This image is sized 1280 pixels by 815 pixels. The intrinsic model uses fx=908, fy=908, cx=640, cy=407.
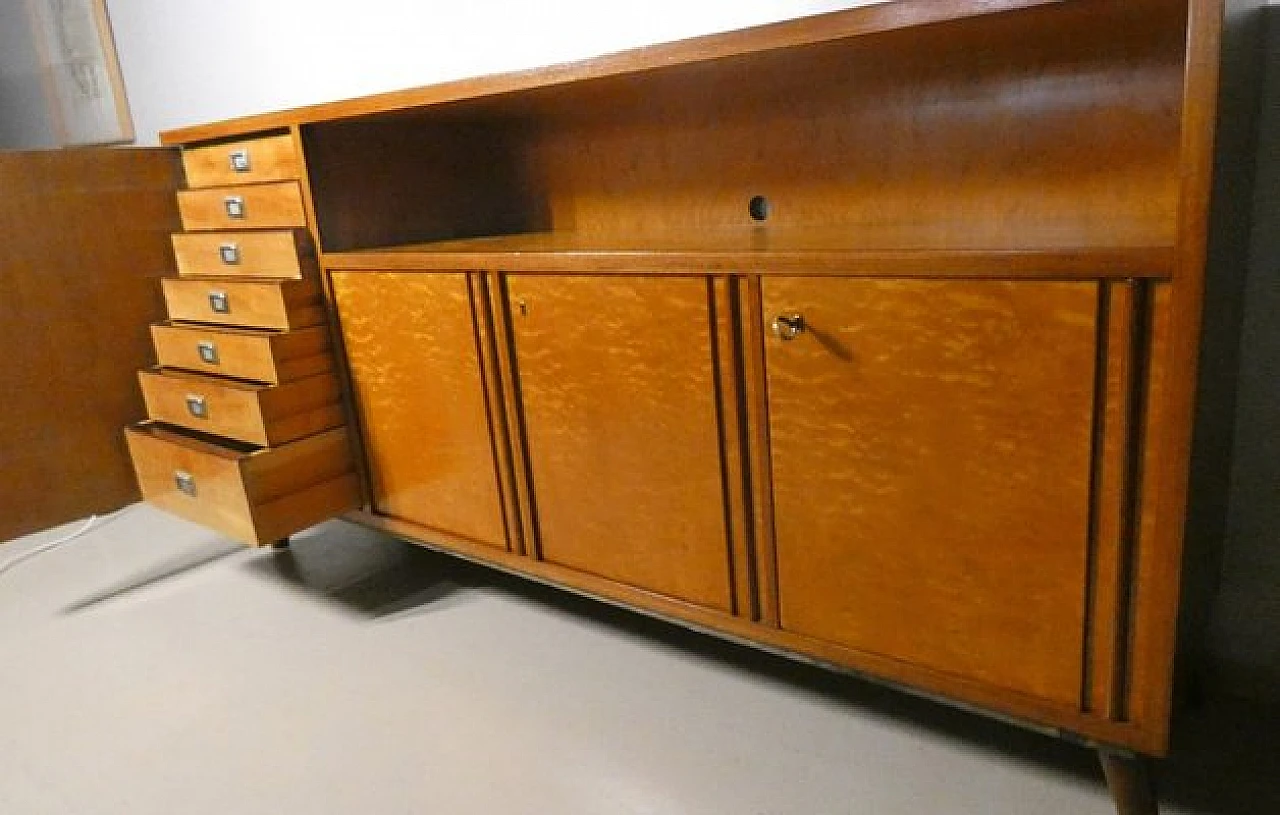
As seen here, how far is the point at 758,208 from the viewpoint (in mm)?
1350

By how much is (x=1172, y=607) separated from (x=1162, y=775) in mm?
329

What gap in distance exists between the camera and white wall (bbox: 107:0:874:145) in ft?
4.83

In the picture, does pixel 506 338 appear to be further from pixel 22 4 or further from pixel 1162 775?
pixel 22 4

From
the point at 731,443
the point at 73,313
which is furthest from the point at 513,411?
the point at 73,313

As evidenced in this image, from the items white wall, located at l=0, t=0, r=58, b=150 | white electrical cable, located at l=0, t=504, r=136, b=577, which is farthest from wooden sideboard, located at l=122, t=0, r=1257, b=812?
white wall, located at l=0, t=0, r=58, b=150

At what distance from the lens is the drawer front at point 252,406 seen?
138cm

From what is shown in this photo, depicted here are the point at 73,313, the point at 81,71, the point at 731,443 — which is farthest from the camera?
the point at 81,71

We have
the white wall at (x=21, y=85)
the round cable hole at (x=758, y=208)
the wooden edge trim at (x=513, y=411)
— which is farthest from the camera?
the white wall at (x=21, y=85)

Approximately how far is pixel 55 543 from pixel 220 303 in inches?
33.0

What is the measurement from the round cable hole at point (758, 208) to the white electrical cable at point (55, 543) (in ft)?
4.88

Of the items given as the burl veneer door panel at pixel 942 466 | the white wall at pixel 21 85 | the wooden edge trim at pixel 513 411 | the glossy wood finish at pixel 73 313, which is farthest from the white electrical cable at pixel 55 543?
the burl veneer door panel at pixel 942 466

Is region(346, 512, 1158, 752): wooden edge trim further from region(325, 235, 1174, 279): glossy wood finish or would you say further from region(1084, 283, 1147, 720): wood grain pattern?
region(325, 235, 1174, 279): glossy wood finish

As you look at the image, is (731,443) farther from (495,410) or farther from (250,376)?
(250,376)

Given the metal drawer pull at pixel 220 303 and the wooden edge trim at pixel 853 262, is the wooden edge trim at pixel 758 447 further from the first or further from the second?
the metal drawer pull at pixel 220 303
